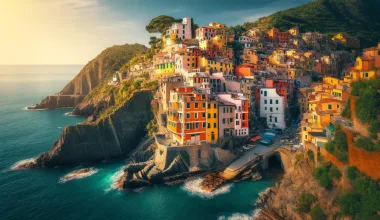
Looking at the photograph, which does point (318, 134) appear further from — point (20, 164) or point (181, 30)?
point (181, 30)

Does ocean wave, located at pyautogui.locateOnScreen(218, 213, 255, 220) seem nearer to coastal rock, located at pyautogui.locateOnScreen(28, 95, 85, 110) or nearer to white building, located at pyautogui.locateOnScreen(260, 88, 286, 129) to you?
white building, located at pyautogui.locateOnScreen(260, 88, 286, 129)

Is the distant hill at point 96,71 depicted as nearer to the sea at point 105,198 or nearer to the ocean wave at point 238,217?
the sea at point 105,198

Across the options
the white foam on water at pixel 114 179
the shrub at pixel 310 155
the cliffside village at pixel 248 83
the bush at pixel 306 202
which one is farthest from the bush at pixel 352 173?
the white foam on water at pixel 114 179

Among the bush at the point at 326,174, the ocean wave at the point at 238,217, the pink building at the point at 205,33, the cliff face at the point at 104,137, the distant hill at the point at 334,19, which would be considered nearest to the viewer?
the bush at the point at 326,174

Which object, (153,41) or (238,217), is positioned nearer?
(238,217)

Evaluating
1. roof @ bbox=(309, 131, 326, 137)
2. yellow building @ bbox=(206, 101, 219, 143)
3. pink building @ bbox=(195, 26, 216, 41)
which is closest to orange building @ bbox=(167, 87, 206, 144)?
yellow building @ bbox=(206, 101, 219, 143)

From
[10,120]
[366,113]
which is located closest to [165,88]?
[366,113]

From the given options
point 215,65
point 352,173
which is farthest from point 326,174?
point 215,65
